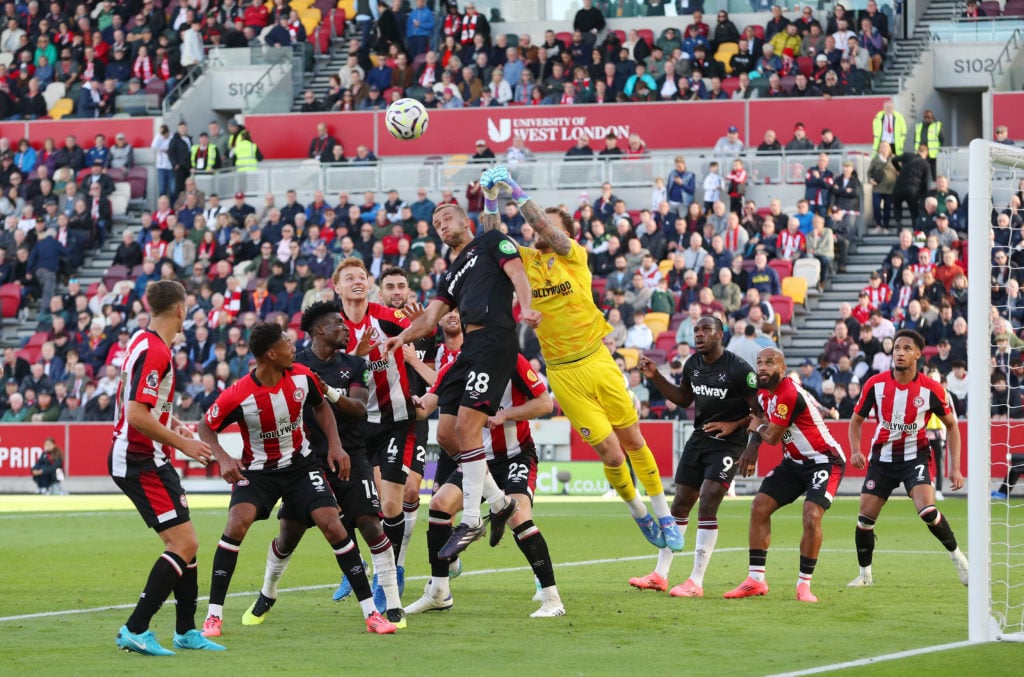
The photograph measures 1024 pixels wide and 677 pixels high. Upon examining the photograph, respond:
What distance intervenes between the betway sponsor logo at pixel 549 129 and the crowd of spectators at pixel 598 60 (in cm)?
55

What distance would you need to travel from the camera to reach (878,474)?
547 inches

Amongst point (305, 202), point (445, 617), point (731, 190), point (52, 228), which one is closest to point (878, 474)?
point (445, 617)

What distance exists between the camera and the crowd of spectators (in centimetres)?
3500

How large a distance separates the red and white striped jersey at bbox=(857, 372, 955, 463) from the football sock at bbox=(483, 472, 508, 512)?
3.65 meters

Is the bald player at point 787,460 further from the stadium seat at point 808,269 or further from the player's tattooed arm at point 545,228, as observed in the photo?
the stadium seat at point 808,269

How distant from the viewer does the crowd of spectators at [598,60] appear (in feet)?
115

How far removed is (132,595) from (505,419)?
11.7ft

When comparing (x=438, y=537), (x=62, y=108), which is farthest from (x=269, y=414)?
(x=62, y=108)

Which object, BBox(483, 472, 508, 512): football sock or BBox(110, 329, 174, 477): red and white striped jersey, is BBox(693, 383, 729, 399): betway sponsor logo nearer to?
BBox(483, 472, 508, 512): football sock

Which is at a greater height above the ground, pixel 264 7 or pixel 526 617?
pixel 264 7

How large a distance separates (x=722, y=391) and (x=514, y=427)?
1.89 metres

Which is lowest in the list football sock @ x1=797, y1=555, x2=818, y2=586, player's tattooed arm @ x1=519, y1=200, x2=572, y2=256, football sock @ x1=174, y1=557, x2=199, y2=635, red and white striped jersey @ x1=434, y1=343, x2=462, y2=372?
football sock @ x1=797, y1=555, x2=818, y2=586

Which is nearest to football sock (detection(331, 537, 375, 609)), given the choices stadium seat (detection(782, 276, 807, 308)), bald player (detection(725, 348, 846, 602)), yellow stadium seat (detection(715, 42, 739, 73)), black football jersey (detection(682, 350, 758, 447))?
bald player (detection(725, 348, 846, 602))

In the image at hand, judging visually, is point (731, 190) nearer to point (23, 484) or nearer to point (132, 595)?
point (23, 484)
